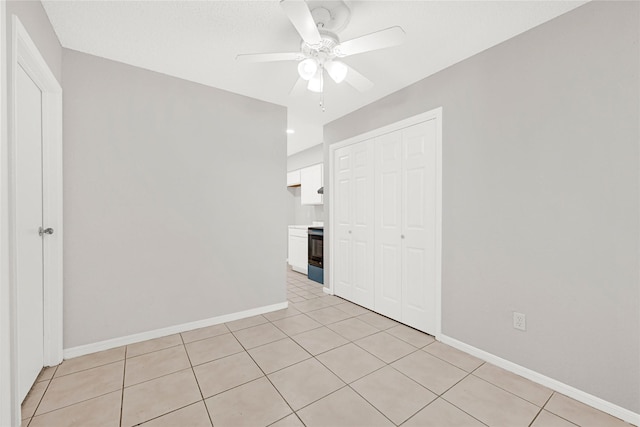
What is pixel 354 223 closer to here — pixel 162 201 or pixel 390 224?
pixel 390 224

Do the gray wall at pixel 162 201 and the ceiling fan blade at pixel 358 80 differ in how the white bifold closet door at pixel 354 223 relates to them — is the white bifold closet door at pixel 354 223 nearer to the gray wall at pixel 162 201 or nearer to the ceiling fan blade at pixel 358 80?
the gray wall at pixel 162 201

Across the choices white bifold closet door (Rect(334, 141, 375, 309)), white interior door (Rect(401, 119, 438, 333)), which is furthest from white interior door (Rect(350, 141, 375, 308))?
white interior door (Rect(401, 119, 438, 333))

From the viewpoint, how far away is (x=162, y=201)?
2586 millimetres

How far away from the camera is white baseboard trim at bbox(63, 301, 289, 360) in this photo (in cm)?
222

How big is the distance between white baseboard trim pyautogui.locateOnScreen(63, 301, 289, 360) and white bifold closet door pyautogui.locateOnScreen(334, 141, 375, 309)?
925 millimetres

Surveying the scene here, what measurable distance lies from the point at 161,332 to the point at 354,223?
2423 mm

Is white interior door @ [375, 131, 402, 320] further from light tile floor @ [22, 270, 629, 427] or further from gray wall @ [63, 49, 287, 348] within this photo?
gray wall @ [63, 49, 287, 348]

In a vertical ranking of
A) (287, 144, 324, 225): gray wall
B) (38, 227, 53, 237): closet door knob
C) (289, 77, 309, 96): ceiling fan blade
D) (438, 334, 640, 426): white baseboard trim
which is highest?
(289, 77, 309, 96): ceiling fan blade

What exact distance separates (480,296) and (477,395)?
759 millimetres

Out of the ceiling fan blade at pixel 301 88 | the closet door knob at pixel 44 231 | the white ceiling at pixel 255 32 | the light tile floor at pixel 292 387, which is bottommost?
the light tile floor at pixel 292 387

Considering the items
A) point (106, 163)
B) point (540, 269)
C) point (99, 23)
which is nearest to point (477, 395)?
point (540, 269)

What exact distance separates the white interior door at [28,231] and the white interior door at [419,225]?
2967 millimetres

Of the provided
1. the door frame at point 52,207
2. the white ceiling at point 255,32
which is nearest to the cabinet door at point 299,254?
the white ceiling at point 255,32

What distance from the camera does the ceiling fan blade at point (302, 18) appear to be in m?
1.33
